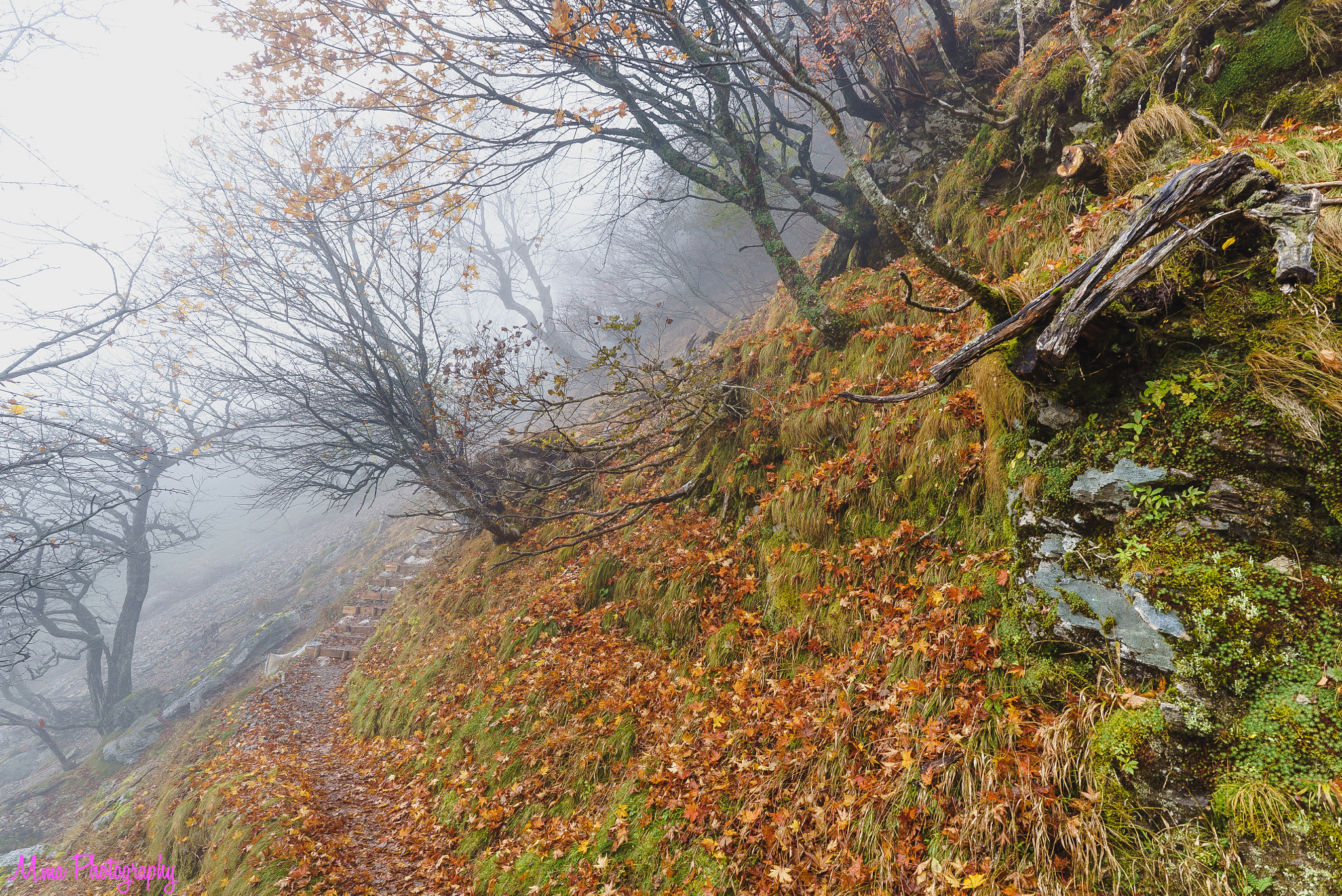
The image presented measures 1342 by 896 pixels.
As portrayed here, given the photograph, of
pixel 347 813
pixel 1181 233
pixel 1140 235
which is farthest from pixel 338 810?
pixel 1181 233

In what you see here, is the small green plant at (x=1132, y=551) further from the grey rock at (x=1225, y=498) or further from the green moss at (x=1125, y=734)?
the green moss at (x=1125, y=734)

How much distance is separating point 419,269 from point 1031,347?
29.8 ft

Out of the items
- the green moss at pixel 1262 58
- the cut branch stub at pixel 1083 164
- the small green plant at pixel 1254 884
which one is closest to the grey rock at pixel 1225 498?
the small green plant at pixel 1254 884

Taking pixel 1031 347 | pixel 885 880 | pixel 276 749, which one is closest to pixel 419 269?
pixel 276 749

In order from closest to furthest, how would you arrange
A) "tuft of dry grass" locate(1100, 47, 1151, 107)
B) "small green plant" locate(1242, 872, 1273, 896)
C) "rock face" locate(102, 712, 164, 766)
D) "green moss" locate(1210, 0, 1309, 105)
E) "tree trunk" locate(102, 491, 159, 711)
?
"small green plant" locate(1242, 872, 1273, 896) < "green moss" locate(1210, 0, 1309, 105) < "tuft of dry grass" locate(1100, 47, 1151, 107) < "rock face" locate(102, 712, 164, 766) < "tree trunk" locate(102, 491, 159, 711)

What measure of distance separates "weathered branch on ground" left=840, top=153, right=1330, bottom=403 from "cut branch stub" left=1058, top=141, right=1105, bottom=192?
4.70ft

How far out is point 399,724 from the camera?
718cm

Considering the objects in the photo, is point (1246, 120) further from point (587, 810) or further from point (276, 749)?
point (276, 749)

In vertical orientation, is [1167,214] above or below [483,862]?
above

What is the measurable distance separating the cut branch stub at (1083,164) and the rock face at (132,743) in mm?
21632

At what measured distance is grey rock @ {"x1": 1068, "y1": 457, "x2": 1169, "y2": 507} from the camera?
2.27 metres

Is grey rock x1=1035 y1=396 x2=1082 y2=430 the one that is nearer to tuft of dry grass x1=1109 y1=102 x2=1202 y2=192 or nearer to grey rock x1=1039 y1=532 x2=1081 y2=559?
grey rock x1=1039 y1=532 x2=1081 y2=559

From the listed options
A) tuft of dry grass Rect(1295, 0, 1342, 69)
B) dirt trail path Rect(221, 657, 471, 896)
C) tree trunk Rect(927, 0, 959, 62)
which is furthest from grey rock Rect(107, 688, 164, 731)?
tuft of dry grass Rect(1295, 0, 1342, 69)

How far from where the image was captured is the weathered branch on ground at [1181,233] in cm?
192
